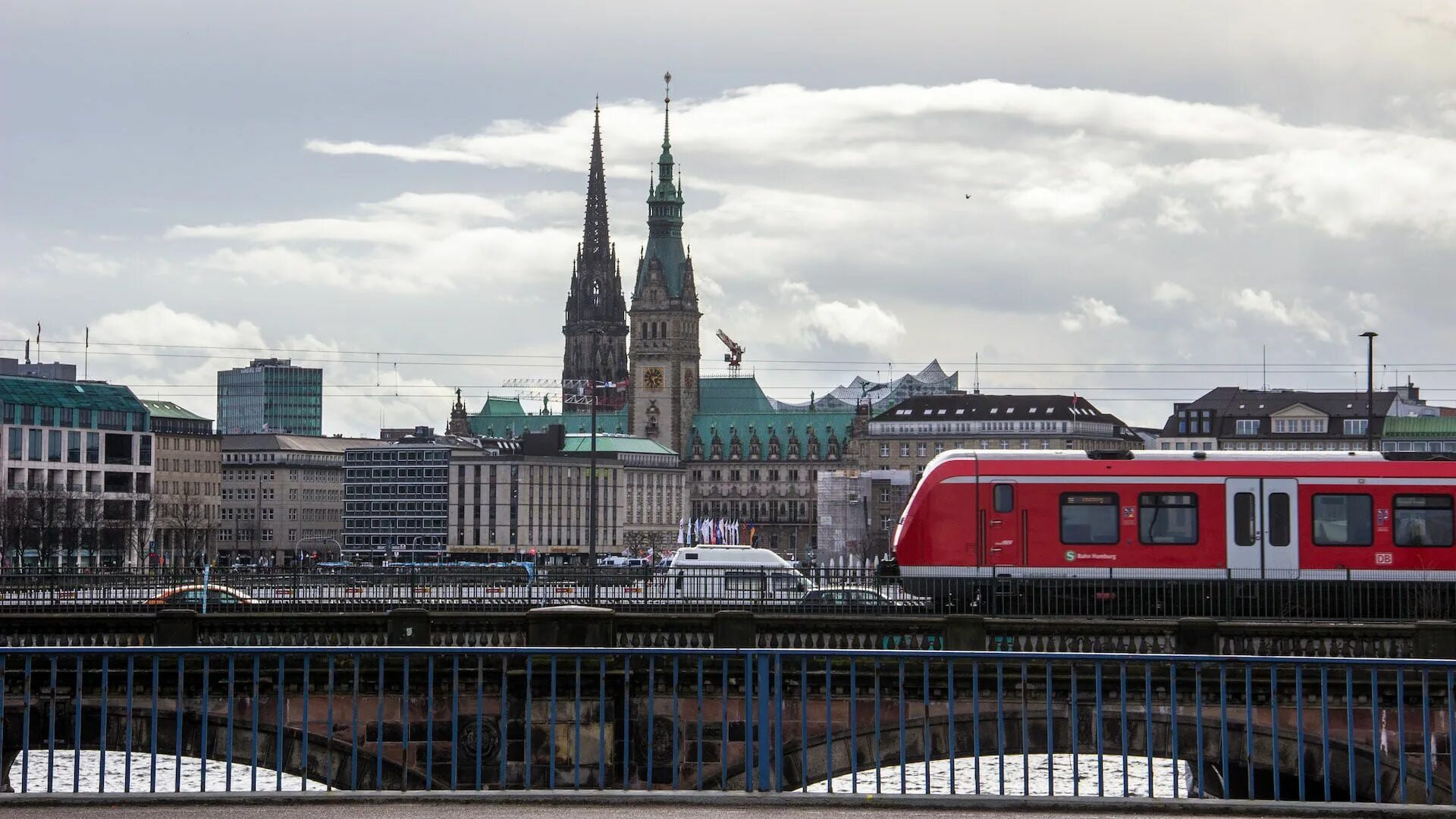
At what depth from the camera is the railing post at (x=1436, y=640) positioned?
87.5 feet

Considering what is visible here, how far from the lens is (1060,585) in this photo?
4181cm

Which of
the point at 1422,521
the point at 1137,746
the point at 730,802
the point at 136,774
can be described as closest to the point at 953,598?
the point at 1422,521

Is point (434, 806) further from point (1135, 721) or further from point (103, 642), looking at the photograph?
point (103, 642)

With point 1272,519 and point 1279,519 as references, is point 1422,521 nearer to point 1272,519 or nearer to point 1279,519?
point 1279,519

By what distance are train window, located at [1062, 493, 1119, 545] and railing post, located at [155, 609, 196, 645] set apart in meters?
18.9

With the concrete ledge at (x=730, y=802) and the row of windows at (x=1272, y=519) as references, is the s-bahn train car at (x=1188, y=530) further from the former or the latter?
the concrete ledge at (x=730, y=802)

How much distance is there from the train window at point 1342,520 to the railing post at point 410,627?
63.9ft

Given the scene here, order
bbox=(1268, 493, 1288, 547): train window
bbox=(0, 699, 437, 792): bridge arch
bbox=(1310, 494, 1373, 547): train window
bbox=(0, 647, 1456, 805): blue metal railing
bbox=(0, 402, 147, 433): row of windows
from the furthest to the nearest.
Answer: bbox=(0, 402, 147, 433): row of windows → bbox=(1268, 493, 1288, 547): train window → bbox=(1310, 494, 1373, 547): train window → bbox=(0, 699, 437, 792): bridge arch → bbox=(0, 647, 1456, 805): blue metal railing

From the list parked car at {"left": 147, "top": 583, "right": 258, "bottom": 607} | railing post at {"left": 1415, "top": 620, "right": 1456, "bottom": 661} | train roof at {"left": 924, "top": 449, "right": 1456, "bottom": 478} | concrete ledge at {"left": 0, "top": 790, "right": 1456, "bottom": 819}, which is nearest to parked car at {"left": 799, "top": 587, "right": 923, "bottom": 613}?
train roof at {"left": 924, "top": 449, "right": 1456, "bottom": 478}

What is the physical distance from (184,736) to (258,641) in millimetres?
4642

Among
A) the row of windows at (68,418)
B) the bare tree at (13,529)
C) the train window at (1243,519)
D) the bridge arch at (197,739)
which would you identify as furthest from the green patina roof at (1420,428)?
the bridge arch at (197,739)

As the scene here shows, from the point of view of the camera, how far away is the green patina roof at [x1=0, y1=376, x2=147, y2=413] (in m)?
161

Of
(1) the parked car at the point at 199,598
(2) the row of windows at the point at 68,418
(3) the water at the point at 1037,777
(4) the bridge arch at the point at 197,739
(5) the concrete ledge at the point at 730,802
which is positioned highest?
(2) the row of windows at the point at 68,418

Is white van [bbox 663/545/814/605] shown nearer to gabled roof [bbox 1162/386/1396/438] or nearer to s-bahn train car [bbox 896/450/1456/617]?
s-bahn train car [bbox 896/450/1456/617]
